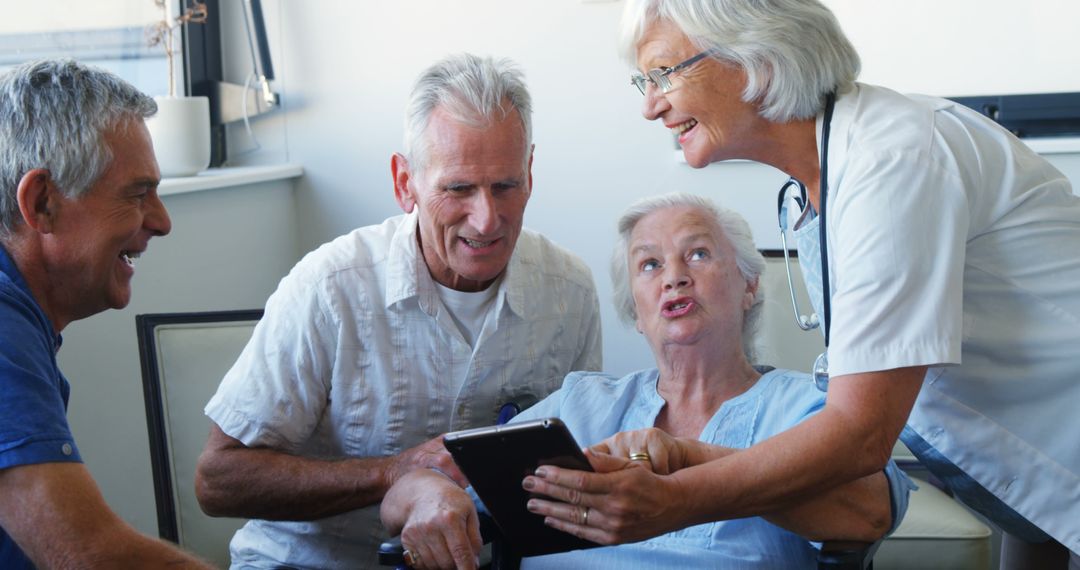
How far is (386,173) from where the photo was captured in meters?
3.79

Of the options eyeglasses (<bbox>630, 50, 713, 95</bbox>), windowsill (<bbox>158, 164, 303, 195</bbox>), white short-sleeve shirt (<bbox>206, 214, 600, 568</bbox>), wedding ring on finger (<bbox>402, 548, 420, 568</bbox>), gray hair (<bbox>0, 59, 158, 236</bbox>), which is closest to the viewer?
gray hair (<bbox>0, 59, 158, 236</bbox>)

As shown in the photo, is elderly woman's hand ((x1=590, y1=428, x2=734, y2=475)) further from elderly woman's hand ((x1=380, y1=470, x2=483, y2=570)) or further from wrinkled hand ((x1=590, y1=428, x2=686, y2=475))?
elderly woman's hand ((x1=380, y1=470, x2=483, y2=570))

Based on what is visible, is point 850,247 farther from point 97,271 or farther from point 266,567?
point 266,567

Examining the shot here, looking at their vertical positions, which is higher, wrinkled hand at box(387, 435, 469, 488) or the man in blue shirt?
the man in blue shirt

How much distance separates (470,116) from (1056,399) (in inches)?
38.8

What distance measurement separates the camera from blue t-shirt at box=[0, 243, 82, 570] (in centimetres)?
112

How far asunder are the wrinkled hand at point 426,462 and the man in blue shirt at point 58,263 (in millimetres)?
585

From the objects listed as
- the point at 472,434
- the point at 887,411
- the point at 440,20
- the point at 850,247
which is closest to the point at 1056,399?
the point at 887,411

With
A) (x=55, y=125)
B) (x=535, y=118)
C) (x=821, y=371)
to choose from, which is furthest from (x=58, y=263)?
(x=535, y=118)

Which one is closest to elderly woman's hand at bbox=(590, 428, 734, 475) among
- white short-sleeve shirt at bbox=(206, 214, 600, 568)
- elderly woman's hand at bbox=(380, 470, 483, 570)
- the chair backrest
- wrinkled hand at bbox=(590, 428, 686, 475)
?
wrinkled hand at bbox=(590, 428, 686, 475)

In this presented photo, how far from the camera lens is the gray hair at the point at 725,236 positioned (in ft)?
6.79

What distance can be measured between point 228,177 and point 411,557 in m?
1.88

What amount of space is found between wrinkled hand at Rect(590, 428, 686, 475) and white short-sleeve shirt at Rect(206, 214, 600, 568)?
41 centimetres

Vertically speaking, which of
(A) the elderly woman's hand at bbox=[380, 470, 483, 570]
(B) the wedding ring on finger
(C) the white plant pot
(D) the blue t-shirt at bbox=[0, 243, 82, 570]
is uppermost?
(C) the white plant pot
